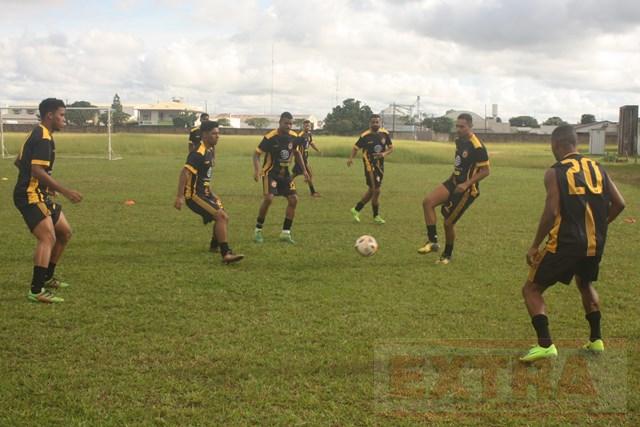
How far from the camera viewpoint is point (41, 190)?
7230 mm

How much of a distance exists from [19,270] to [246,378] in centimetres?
495

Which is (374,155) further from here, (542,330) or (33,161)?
(542,330)

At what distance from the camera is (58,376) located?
4.93m

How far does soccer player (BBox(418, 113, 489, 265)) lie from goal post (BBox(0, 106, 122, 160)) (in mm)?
19367

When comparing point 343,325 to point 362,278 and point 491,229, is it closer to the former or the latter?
point 362,278

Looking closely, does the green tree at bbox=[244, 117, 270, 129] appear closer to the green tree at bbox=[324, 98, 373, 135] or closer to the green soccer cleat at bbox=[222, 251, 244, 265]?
the green tree at bbox=[324, 98, 373, 135]

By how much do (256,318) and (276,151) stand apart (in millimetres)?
5010

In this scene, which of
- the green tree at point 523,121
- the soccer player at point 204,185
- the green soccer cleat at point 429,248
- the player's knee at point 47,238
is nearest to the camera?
the player's knee at point 47,238

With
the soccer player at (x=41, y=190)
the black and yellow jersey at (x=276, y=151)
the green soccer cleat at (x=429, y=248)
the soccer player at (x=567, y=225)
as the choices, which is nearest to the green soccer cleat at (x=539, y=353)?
the soccer player at (x=567, y=225)

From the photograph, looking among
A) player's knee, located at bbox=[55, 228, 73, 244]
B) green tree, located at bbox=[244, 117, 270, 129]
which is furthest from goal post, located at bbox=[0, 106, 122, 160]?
green tree, located at bbox=[244, 117, 270, 129]

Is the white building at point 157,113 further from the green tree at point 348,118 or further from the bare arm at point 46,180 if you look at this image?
the bare arm at point 46,180

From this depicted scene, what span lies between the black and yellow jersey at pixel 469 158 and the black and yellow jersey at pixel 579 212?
12.7 feet

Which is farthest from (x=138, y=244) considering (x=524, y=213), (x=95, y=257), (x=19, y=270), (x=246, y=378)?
(x=524, y=213)

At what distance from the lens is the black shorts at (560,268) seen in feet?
17.2
